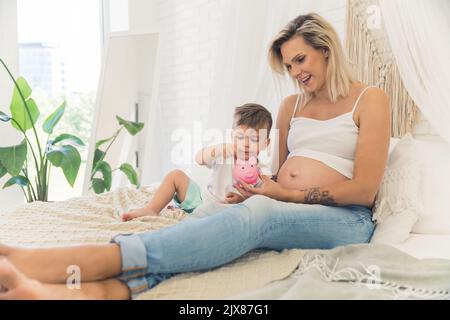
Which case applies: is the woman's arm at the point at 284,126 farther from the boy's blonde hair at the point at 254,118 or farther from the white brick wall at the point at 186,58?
the white brick wall at the point at 186,58

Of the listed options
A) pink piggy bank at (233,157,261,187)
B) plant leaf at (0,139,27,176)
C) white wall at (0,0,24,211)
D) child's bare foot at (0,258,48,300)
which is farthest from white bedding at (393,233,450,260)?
white wall at (0,0,24,211)

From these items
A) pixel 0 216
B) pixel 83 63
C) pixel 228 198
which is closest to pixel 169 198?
pixel 228 198

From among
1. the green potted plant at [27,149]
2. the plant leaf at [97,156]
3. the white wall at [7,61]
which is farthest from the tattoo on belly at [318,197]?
the white wall at [7,61]

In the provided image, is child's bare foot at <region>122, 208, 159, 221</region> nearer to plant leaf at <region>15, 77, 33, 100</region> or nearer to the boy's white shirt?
the boy's white shirt

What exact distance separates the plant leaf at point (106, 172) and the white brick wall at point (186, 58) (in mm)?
605

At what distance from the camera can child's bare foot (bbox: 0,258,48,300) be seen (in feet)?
2.77

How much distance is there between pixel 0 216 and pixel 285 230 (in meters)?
1.02

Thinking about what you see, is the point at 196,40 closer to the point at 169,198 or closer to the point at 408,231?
the point at 169,198

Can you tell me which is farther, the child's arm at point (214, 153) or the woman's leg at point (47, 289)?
the child's arm at point (214, 153)

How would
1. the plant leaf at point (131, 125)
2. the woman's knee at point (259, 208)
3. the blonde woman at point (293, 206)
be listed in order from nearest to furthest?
the blonde woman at point (293, 206) → the woman's knee at point (259, 208) → the plant leaf at point (131, 125)

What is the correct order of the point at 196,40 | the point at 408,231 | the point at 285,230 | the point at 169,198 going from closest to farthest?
the point at 285,230
the point at 408,231
the point at 169,198
the point at 196,40

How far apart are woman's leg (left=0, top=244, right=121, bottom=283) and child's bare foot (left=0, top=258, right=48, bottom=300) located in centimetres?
8

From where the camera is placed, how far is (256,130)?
1601mm

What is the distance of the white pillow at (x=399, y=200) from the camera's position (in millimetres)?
1372
